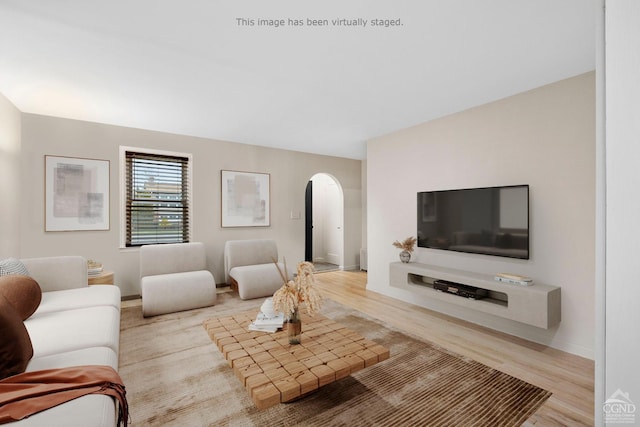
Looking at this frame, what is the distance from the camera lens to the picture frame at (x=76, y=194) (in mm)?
3654

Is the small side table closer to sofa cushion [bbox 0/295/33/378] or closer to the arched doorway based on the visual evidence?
sofa cushion [bbox 0/295/33/378]

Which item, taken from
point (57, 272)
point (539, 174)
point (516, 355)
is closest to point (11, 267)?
point (57, 272)

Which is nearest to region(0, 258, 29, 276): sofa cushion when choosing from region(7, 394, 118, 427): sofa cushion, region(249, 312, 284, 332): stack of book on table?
region(7, 394, 118, 427): sofa cushion

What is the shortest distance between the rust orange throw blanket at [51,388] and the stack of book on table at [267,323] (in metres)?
0.91

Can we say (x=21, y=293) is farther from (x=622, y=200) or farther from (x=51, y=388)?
(x=622, y=200)

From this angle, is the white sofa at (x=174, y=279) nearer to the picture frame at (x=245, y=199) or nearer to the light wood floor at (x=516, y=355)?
the picture frame at (x=245, y=199)

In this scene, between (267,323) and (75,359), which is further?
(267,323)

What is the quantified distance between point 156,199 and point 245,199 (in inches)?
53.3

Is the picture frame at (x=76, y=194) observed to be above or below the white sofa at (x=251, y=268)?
above

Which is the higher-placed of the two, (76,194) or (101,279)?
(76,194)

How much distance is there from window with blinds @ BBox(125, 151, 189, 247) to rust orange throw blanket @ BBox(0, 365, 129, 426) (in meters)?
3.20

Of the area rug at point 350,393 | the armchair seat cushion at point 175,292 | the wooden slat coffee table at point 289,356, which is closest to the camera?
the wooden slat coffee table at point 289,356

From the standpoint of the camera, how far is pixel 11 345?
142cm

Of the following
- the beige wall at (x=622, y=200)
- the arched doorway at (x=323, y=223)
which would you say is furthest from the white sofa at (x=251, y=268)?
the beige wall at (x=622, y=200)
